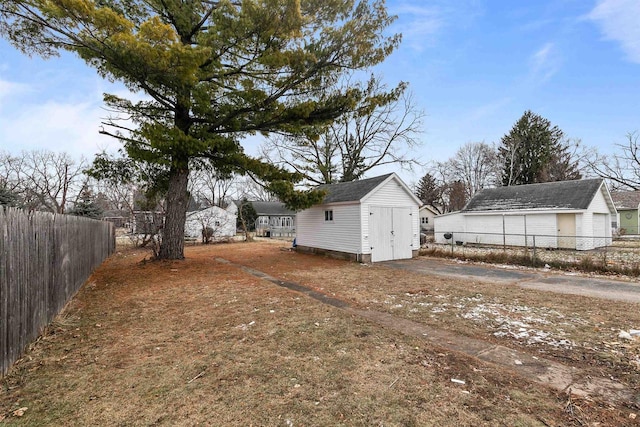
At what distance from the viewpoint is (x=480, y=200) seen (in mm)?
20766

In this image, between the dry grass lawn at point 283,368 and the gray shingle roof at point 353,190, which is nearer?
the dry grass lawn at point 283,368

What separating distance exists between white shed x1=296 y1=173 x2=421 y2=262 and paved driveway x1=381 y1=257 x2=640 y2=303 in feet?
3.11

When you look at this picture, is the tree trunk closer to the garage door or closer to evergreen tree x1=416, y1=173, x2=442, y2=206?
the garage door

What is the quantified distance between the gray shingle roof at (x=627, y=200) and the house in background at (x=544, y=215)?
10.9 meters

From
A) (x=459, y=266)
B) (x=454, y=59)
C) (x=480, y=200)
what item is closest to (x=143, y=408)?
(x=459, y=266)

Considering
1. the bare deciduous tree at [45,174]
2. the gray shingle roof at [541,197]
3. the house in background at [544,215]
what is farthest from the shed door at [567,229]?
the bare deciduous tree at [45,174]

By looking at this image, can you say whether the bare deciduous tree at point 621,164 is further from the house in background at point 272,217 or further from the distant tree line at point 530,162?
the house in background at point 272,217

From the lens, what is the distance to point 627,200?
27.3 meters

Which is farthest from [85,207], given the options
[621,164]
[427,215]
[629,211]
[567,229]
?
[621,164]

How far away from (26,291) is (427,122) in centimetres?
2548

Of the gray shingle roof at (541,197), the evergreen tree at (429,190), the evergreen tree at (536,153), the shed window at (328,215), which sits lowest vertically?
the shed window at (328,215)

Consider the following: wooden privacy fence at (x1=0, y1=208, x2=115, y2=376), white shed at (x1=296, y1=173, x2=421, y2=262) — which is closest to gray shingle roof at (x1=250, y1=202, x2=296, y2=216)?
white shed at (x1=296, y1=173, x2=421, y2=262)

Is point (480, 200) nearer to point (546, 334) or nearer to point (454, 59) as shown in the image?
point (454, 59)

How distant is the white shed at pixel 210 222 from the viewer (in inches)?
1094
